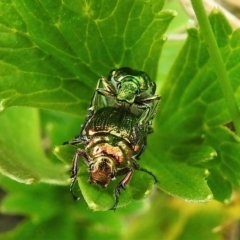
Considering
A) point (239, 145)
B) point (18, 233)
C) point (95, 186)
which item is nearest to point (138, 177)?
point (95, 186)

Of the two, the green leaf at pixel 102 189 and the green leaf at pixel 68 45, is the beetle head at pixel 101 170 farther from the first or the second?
the green leaf at pixel 68 45

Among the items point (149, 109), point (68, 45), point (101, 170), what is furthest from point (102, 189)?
point (68, 45)

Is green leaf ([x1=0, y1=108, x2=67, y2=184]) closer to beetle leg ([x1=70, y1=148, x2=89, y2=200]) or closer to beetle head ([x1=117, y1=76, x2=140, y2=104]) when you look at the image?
beetle leg ([x1=70, y1=148, x2=89, y2=200])

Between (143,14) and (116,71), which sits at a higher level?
(143,14)

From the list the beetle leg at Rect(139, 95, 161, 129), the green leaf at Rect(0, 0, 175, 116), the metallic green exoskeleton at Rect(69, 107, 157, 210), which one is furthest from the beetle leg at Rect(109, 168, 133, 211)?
the green leaf at Rect(0, 0, 175, 116)

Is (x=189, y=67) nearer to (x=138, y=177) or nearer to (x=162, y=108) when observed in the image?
(x=162, y=108)

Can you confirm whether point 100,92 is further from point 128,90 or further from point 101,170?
point 101,170

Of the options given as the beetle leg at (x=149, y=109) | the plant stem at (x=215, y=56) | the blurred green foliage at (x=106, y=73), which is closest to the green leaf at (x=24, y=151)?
the blurred green foliage at (x=106, y=73)
